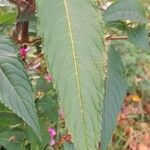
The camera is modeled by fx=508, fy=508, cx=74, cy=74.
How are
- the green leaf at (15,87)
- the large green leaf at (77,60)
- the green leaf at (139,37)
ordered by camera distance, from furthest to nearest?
the green leaf at (139,37) < the green leaf at (15,87) < the large green leaf at (77,60)

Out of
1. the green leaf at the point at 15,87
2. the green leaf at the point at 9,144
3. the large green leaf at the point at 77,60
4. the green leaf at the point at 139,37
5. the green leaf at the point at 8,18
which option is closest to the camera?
the large green leaf at the point at 77,60

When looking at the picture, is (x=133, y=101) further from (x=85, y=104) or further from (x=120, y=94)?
(x=85, y=104)

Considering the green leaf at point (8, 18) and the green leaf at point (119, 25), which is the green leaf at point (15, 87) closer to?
the green leaf at point (8, 18)

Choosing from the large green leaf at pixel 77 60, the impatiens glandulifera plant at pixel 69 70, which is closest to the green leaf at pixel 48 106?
the impatiens glandulifera plant at pixel 69 70

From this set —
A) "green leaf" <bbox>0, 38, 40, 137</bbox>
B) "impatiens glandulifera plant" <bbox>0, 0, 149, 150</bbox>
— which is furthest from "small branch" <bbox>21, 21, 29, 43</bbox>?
"green leaf" <bbox>0, 38, 40, 137</bbox>

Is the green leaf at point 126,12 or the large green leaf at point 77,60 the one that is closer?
the large green leaf at point 77,60

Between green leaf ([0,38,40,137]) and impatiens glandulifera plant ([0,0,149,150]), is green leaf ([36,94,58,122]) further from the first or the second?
green leaf ([0,38,40,137])

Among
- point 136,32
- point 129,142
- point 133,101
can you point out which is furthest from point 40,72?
point 133,101

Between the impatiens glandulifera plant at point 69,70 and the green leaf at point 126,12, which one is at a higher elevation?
the green leaf at point 126,12
